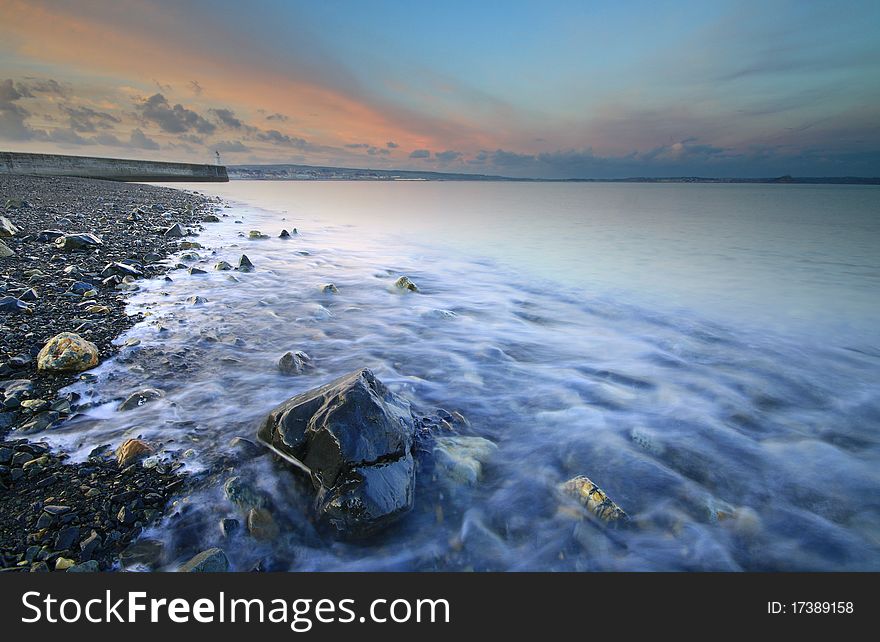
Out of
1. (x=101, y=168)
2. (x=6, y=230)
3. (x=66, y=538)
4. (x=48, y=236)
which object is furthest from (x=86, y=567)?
(x=101, y=168)

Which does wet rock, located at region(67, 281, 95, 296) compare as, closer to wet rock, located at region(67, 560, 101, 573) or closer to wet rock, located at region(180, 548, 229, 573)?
wet rock, located at region(67, 560, 101, 573)

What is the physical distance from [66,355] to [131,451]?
1490 mm

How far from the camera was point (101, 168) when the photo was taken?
34969 mm

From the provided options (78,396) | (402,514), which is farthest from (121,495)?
(402,514)

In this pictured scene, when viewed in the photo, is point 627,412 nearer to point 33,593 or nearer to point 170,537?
point 170,537

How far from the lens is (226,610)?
62.7 inches

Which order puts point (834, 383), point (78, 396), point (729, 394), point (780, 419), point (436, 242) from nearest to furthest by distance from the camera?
point (78, 396) → point (780, 419) → point (729, 394) → point (834, 383) → point (436, 242)

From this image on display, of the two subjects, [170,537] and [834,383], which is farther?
[834,383]

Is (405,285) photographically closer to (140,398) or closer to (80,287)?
(80,287)

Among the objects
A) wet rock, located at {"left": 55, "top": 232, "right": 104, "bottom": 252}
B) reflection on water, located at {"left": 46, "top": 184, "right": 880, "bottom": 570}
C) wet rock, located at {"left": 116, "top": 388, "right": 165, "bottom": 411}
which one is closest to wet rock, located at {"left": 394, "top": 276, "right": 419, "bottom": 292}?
reflection on water, located at {"left": 46, "top": 184, "right": 880, "bottom": 570}

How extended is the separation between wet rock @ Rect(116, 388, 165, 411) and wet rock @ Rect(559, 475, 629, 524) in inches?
121

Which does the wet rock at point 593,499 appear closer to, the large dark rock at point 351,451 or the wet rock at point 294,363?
the large dark rock at point 351,451

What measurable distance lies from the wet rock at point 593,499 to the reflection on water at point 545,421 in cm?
8

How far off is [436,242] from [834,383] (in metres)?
11.8
